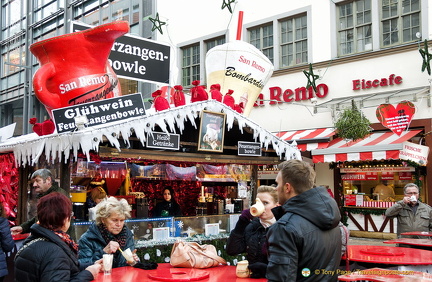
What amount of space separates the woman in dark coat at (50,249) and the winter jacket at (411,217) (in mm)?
5988

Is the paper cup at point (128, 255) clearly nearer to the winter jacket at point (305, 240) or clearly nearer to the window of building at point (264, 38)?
the winter jacket at point (305, 240)

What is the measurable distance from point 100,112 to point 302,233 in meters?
4.23

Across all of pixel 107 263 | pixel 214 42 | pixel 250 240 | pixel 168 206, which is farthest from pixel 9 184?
pixel 214 42

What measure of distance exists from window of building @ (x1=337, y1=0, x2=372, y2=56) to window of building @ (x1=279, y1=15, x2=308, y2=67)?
138 cm

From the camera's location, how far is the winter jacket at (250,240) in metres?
4.60

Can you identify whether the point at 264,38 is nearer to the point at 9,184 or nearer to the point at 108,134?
the point at 9,184

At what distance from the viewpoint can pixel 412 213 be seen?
780 centimetres

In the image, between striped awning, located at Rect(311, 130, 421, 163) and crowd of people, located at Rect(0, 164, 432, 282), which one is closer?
crowd of people, located at Rect(0, 164, 432, 282)

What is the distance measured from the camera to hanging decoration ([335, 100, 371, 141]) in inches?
516

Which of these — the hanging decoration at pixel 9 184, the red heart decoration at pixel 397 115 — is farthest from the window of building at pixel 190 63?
the hanging decoration at pixel 9 184

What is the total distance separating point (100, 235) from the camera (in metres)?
4.92

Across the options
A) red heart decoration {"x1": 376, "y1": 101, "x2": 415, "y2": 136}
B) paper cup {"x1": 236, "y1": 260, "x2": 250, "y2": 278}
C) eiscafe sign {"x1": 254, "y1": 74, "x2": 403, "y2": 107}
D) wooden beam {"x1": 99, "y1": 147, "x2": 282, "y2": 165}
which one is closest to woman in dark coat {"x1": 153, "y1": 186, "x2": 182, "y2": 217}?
wooden beam {"x1": 99, "y1": 147, "x2": 282, "y2": 165}

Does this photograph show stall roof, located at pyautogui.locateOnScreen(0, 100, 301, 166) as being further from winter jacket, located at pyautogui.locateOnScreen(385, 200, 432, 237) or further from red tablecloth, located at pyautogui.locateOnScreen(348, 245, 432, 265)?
red tablecloth, located at pyautogui.locateOnScreen(348, 245, 432, 265)

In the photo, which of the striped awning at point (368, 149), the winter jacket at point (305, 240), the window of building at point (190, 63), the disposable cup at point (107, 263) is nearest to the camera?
the winter jacket at point (305, 240)
